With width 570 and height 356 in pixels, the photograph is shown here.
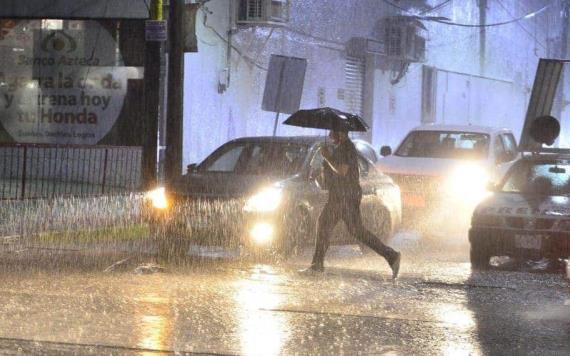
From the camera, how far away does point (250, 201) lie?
12766mm

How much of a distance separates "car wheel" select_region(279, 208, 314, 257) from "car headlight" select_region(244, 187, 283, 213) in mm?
254

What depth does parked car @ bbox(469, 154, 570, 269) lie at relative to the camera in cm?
1254

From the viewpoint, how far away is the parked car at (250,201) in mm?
12750

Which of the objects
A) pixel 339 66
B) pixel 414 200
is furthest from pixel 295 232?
pixel 339 66

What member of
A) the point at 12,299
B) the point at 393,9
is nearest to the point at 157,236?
the point at 12,299

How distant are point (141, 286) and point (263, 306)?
157 centimetres

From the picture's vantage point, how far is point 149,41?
16625mm

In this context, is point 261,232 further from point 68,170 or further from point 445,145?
point 68,170

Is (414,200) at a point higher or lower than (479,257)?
higher

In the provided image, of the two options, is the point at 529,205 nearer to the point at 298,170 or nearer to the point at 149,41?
the point at 298,170

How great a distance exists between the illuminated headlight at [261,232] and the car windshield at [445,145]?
5.53m

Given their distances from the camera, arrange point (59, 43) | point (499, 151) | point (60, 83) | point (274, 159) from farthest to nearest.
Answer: point (59, 43)
point (60, 83)
point (499, 151)
point (274, 159)

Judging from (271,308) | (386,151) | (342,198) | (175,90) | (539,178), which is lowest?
(271,308)

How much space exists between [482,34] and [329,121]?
2849 cm
